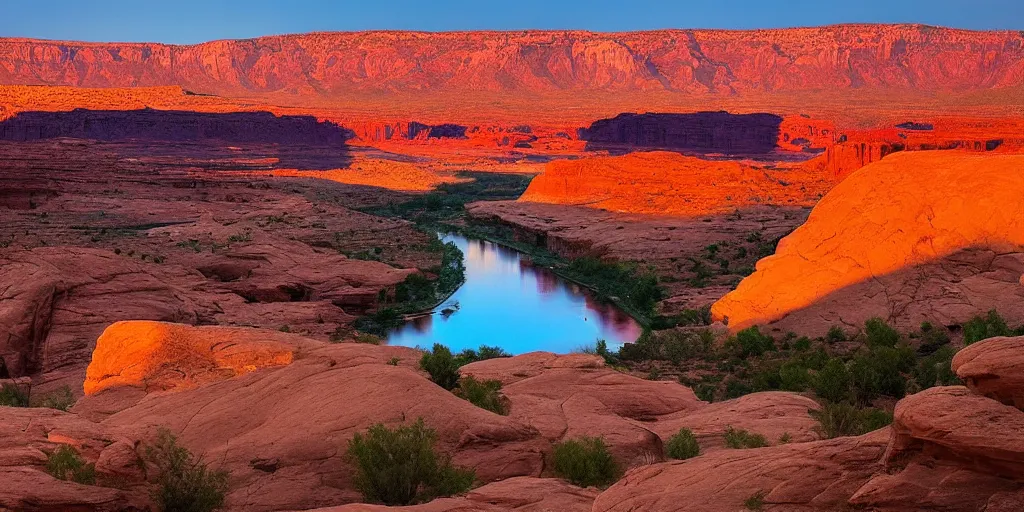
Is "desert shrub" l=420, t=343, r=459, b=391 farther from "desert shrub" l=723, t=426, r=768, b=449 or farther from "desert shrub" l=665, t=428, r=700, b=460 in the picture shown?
"desert shrub" l=723, t=426, r=768, b=449

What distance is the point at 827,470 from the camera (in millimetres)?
9086

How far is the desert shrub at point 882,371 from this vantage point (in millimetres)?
20109

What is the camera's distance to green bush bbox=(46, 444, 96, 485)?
11367 millimetres

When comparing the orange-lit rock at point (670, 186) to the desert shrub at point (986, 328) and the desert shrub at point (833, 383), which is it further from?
the desert shrub at point (833, 383)

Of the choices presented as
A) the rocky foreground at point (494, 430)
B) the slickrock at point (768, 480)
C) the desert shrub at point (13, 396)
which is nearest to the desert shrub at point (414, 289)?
the rocky foreground at point (494, 430)

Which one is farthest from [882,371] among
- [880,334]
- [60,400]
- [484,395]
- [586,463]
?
[60,400]

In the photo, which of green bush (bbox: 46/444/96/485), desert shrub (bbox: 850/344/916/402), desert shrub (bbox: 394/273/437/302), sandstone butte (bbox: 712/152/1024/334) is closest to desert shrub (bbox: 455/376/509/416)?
green bush (bbox: 46/444/96/485)

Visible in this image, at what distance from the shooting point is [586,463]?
13156mm

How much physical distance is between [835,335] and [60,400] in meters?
18.7

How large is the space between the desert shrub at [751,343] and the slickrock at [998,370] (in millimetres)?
17961

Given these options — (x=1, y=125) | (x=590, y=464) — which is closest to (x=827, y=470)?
(x=590, y=464)

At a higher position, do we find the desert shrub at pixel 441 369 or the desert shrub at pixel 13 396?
the desert shrub at pixel 441 369

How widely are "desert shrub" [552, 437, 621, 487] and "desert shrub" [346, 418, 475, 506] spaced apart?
1.44 meters

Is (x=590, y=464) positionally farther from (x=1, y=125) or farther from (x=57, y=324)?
(x=1, y=125)
